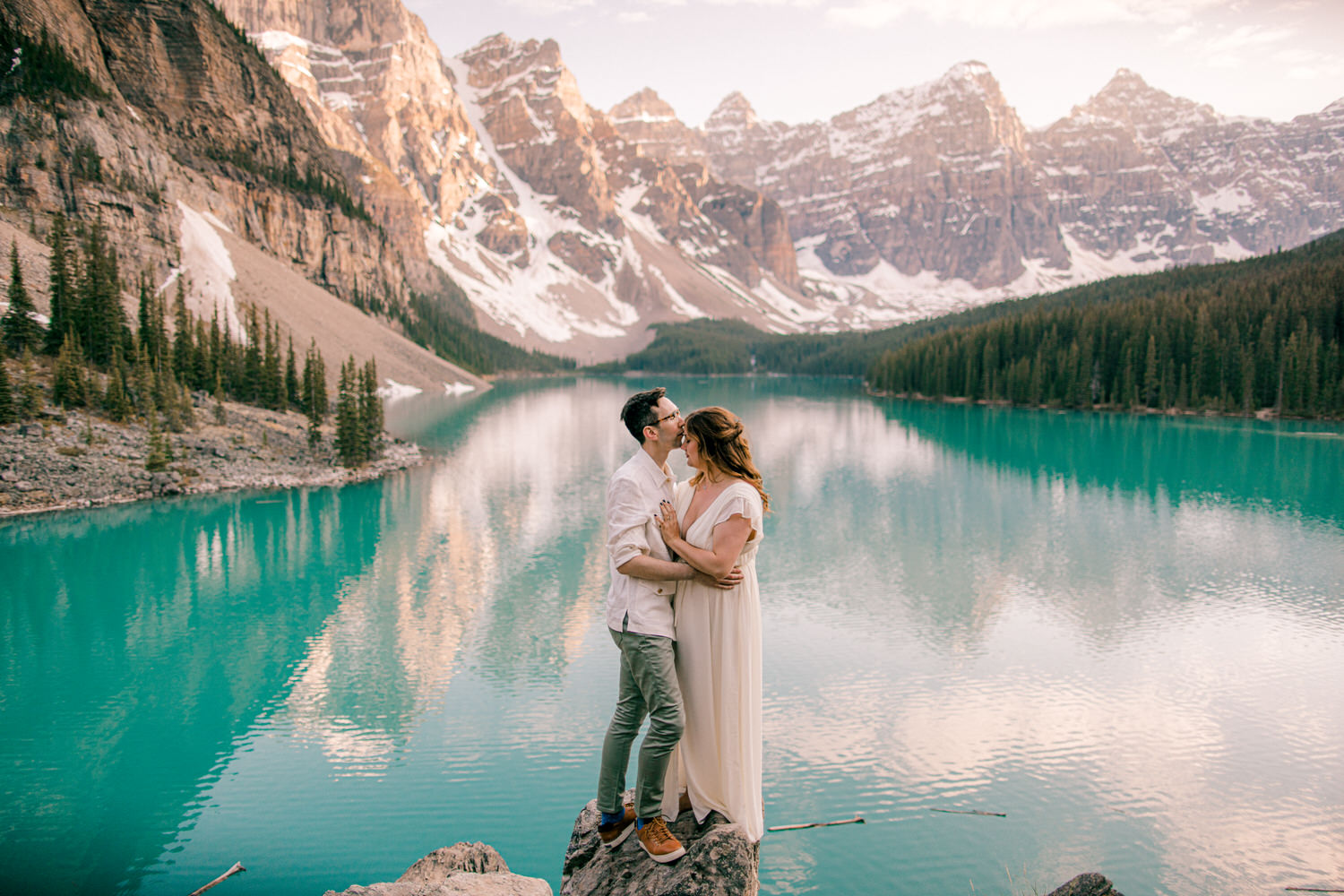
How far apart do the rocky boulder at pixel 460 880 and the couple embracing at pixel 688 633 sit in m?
0.66

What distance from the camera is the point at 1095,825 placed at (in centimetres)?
759

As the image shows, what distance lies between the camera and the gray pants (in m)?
4.60

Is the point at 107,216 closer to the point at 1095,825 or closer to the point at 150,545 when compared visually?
the point at 150,545

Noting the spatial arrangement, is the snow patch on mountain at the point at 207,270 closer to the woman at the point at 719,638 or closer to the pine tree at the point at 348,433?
the pine tree at the point at 348,433

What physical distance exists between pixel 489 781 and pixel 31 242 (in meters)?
43.1

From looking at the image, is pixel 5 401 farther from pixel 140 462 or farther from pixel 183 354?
pixel 183 354

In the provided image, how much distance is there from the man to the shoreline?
23.0 meters

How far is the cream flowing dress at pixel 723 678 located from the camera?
4617mm

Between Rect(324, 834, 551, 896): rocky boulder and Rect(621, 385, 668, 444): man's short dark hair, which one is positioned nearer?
Rect(324, 834, 551, 896): rocky boulder

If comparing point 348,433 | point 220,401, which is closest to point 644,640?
point 348,433

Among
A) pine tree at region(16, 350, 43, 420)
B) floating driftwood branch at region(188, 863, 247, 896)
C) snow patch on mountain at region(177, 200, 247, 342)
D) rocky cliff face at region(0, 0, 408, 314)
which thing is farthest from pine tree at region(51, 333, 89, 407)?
rocky cliff face at region(0, 0, 408, 314)

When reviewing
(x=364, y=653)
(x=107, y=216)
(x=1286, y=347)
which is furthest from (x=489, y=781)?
(x=1286, y=347)

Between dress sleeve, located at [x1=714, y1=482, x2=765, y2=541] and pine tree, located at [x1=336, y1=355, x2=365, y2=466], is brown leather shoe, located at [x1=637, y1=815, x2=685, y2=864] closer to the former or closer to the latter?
dress sleeve, located at [x1=714, y1=482, x2=765, y2=541]

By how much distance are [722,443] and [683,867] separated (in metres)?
2.42
